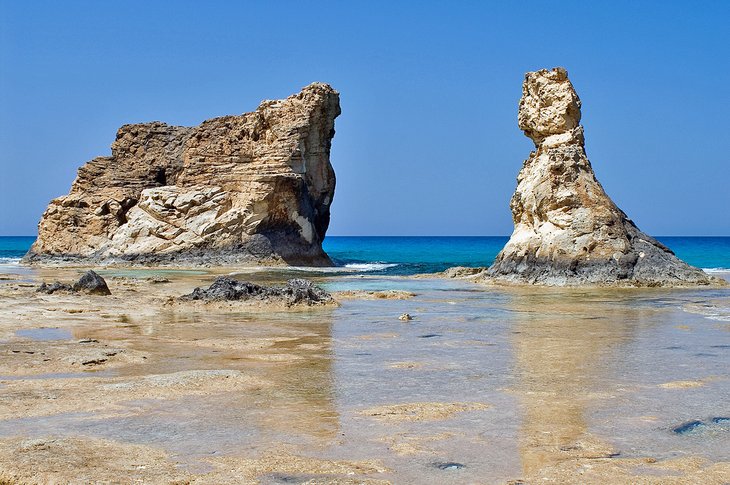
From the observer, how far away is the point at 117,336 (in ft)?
35.9

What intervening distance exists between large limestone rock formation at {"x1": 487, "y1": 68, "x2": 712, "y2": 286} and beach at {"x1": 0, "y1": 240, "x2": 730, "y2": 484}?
1138 cm

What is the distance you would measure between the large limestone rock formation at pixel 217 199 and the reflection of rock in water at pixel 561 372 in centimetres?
2693

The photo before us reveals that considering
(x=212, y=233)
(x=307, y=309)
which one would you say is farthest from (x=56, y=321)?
(x=212, y=233)

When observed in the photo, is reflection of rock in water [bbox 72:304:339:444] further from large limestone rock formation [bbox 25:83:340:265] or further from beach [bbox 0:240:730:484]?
large limestone rock formation [bbox 25:83:340:265]

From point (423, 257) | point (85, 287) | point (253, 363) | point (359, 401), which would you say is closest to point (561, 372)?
point (359, 401)

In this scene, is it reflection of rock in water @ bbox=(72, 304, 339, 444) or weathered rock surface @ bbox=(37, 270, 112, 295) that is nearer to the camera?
reflection of rock in water @ bbox=(72, 304, 339, 444)

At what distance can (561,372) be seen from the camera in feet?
26.9

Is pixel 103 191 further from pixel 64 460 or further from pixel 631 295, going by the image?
pixel 64 460

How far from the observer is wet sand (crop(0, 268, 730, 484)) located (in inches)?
190

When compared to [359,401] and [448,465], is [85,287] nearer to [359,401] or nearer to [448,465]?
[359,401]

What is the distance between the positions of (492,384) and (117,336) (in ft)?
19.1

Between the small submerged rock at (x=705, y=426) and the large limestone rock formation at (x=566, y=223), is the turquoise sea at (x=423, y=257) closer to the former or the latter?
the large limestone rock formation at (x=566, y=223)

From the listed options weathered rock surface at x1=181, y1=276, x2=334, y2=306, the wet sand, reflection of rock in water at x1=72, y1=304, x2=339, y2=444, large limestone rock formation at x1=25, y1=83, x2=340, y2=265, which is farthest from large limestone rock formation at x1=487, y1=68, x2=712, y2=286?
large limestone rock formation at x1=25, y1=83, x2=340, y2=265

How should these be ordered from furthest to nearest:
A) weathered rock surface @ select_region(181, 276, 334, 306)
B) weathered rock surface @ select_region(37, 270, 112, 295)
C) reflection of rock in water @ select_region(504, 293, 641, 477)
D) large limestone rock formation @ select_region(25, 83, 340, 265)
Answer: large limestone rock formation @ select_region(25, 83, 340, 265)
weathered rock surface @ select_region(37, 270, 112, 295)
weathered rock surface @ select_region(181, 276, 334, 306)
reflection of rock in water @ select_region(504, 293, 641, 477)
